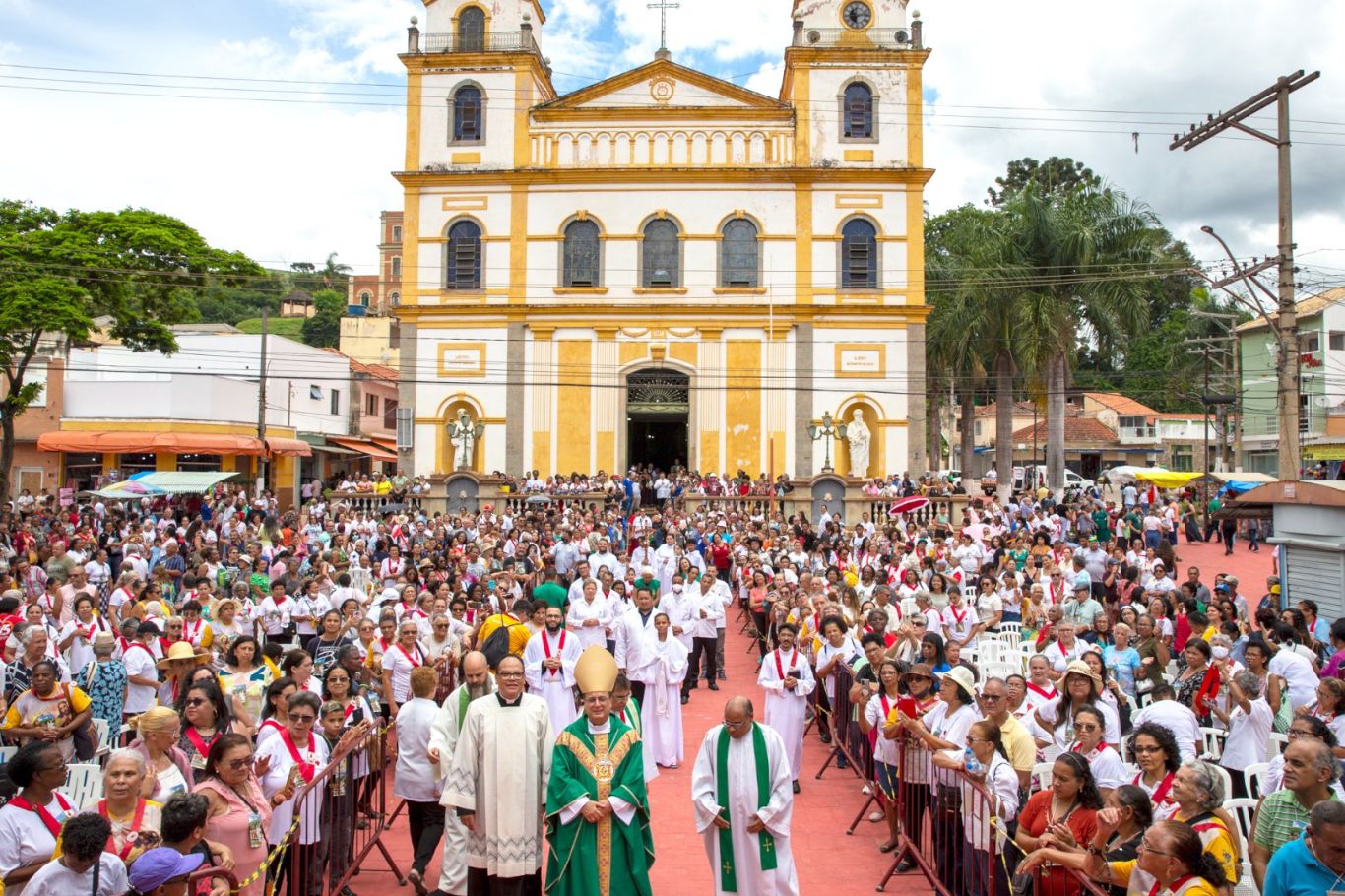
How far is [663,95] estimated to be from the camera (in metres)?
34.0

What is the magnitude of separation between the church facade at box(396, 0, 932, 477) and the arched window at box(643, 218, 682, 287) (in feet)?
0.20

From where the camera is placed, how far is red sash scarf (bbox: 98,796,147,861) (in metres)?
5.23

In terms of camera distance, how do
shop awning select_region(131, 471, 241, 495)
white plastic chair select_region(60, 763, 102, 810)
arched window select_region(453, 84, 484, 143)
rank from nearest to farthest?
white plastic chair select_region(60, 763, 102, 810), shop awning select_region(131, 471, 241, 495), arched window select_region(453, 84, 484, 143)

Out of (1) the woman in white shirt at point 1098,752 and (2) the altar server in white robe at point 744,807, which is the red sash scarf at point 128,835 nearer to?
(2) the altar server in white robe at point 744,807

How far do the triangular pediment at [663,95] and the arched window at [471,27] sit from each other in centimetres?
315

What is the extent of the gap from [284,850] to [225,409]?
33.5 metres

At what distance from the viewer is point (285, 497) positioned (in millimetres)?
38094

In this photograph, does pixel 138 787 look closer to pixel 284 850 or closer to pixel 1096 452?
pixel 284 850

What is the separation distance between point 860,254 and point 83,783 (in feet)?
96.7

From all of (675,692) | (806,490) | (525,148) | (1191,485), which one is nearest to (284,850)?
(675,692)

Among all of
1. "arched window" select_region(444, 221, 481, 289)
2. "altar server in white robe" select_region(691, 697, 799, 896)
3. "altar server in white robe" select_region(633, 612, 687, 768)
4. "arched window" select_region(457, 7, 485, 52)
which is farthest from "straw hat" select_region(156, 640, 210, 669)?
"arched window" select_region(457, 7, 485, 52)

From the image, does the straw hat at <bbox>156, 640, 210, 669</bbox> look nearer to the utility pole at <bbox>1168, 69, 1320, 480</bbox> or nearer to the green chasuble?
the green chasuble

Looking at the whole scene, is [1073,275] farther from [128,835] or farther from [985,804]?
[128,835]

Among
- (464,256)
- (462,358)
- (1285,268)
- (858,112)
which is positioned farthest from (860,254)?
(1285,268)
